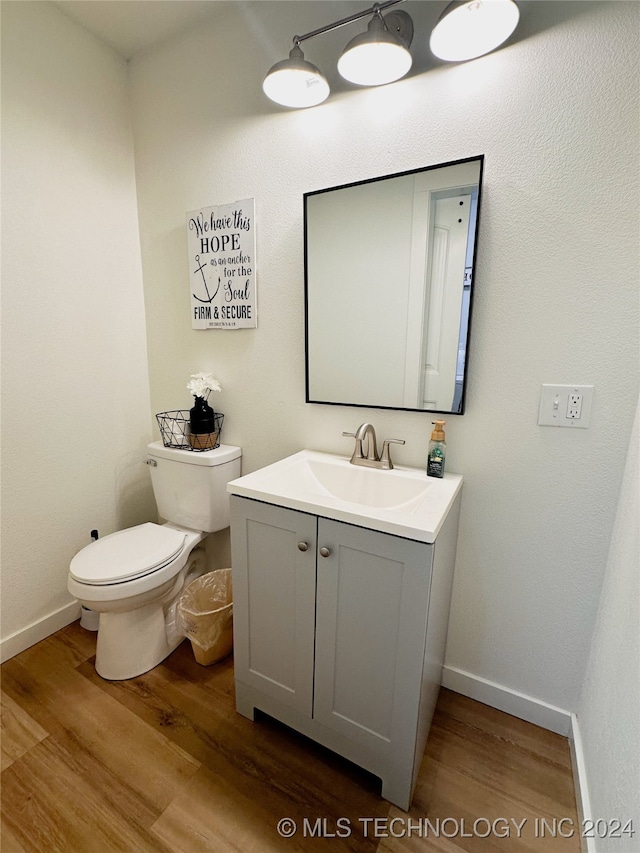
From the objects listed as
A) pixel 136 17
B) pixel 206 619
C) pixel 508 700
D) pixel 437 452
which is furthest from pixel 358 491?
pixel 136 17

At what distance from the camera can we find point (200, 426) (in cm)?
168

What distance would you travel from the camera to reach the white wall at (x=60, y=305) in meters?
1.45

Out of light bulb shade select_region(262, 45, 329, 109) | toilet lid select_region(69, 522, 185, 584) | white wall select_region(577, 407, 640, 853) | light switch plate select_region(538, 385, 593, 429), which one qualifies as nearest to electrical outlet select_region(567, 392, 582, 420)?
light switch plate select_region(538, 385, 593, 429)

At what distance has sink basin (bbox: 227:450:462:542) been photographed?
0.96m

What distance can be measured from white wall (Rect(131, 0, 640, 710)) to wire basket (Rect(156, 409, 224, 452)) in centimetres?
14

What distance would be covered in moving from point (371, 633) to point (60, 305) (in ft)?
5.77

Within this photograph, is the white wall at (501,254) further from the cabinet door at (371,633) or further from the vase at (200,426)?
the cabinet door at (371,633)

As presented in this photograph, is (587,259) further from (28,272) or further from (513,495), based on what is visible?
(28,272)

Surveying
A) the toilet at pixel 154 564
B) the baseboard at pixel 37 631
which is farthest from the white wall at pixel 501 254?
the baseboard at pixel 37 631

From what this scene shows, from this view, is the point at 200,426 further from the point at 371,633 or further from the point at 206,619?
the point at 371,633

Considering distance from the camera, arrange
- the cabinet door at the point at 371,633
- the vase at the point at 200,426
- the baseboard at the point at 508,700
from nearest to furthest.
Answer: the cabinet door at the point at 371,633 → the baseboard at the point at 508,700 → the vase at the point at 200,426

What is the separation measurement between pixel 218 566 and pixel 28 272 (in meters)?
1.53

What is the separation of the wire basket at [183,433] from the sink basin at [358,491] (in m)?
0.45

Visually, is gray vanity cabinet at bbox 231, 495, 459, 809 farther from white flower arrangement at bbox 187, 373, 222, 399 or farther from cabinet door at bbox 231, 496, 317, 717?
white flower arrangement at bbox 187, 373, 222, 399
